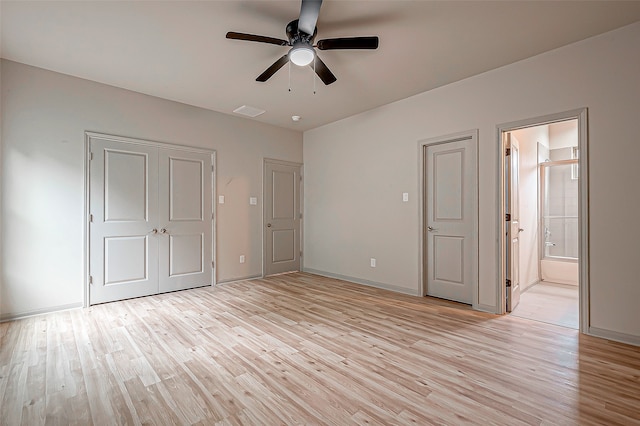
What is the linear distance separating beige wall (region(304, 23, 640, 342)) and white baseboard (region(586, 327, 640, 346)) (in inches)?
0.4

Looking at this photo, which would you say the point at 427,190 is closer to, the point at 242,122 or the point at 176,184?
the point at 242,122

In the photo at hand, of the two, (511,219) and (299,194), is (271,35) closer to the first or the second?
(511,219)

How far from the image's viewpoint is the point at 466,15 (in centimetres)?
251

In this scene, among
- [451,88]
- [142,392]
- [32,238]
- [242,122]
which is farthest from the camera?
[242,122]

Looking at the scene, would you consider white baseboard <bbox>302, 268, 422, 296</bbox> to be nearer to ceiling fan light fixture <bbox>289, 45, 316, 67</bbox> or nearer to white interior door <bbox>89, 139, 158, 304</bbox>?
white interior door <bbox>89, 139, 158, 304</bbox>

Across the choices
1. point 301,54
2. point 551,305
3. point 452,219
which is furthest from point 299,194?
point 551,305

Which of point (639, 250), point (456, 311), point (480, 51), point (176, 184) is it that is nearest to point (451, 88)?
point (480, 51)

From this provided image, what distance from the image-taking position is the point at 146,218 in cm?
424

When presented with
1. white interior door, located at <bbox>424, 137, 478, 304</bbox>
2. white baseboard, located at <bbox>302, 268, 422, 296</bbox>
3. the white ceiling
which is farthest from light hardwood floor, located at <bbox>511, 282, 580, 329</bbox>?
the white ceiling

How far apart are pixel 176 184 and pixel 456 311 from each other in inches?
168

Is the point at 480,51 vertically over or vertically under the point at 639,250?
over

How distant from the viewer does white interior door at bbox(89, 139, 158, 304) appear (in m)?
3.85

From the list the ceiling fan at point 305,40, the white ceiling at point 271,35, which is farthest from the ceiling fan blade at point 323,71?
the white ceiling at point 271,35

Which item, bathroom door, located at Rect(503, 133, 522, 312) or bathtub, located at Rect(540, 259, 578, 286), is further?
bathtub, located at Rect(540, 259, 578, 286)
